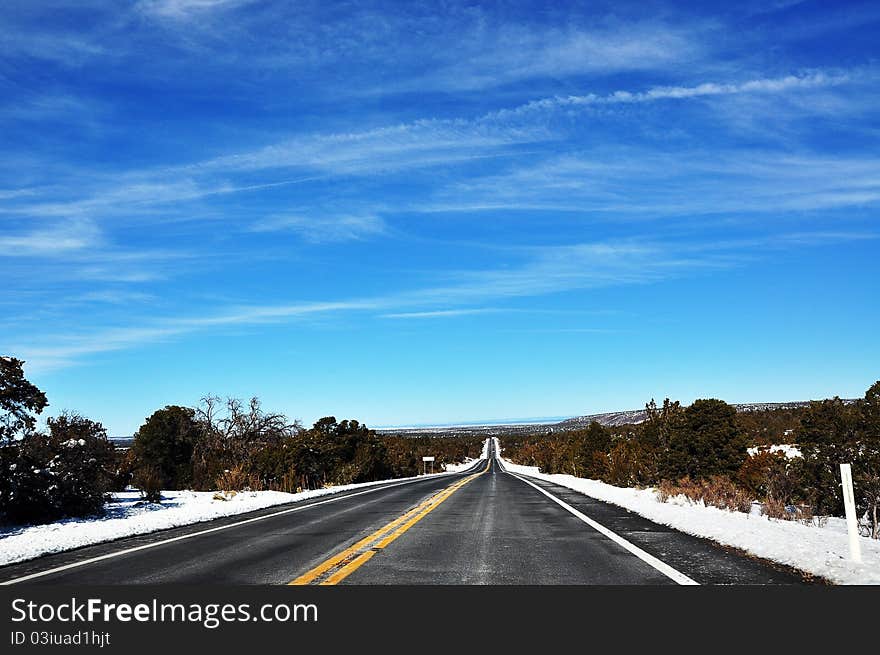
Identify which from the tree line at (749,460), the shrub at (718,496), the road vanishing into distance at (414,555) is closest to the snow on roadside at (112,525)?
the road vanishing into distance at (414,555)

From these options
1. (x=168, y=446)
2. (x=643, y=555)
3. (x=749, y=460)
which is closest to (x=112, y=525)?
(x=643, y=555)

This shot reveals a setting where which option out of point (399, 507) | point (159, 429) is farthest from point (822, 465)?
point (159, 429)

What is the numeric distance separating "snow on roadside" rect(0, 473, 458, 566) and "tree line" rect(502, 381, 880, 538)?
40.3 ft

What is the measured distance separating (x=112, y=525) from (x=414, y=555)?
8193 mm

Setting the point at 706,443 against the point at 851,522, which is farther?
the point at 706,443

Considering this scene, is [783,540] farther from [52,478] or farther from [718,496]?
[52,478]

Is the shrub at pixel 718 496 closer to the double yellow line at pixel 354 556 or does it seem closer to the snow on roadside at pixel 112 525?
the double yellow line at pixel 354 556

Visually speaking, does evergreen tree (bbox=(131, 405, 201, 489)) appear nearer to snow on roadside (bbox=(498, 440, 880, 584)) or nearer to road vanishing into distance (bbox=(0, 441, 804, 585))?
road vanishing into distance (bbox=(0, 441, 804, 585))

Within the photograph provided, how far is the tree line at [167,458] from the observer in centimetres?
1571

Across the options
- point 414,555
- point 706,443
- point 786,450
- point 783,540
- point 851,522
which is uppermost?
point 851,522

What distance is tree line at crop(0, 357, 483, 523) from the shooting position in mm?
15711

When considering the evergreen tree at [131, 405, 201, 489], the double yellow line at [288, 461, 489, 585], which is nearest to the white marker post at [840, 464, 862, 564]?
the double yellow line at [288, 461, 489, 585]

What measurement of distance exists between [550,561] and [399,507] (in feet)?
30.8

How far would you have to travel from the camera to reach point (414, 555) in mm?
8938
